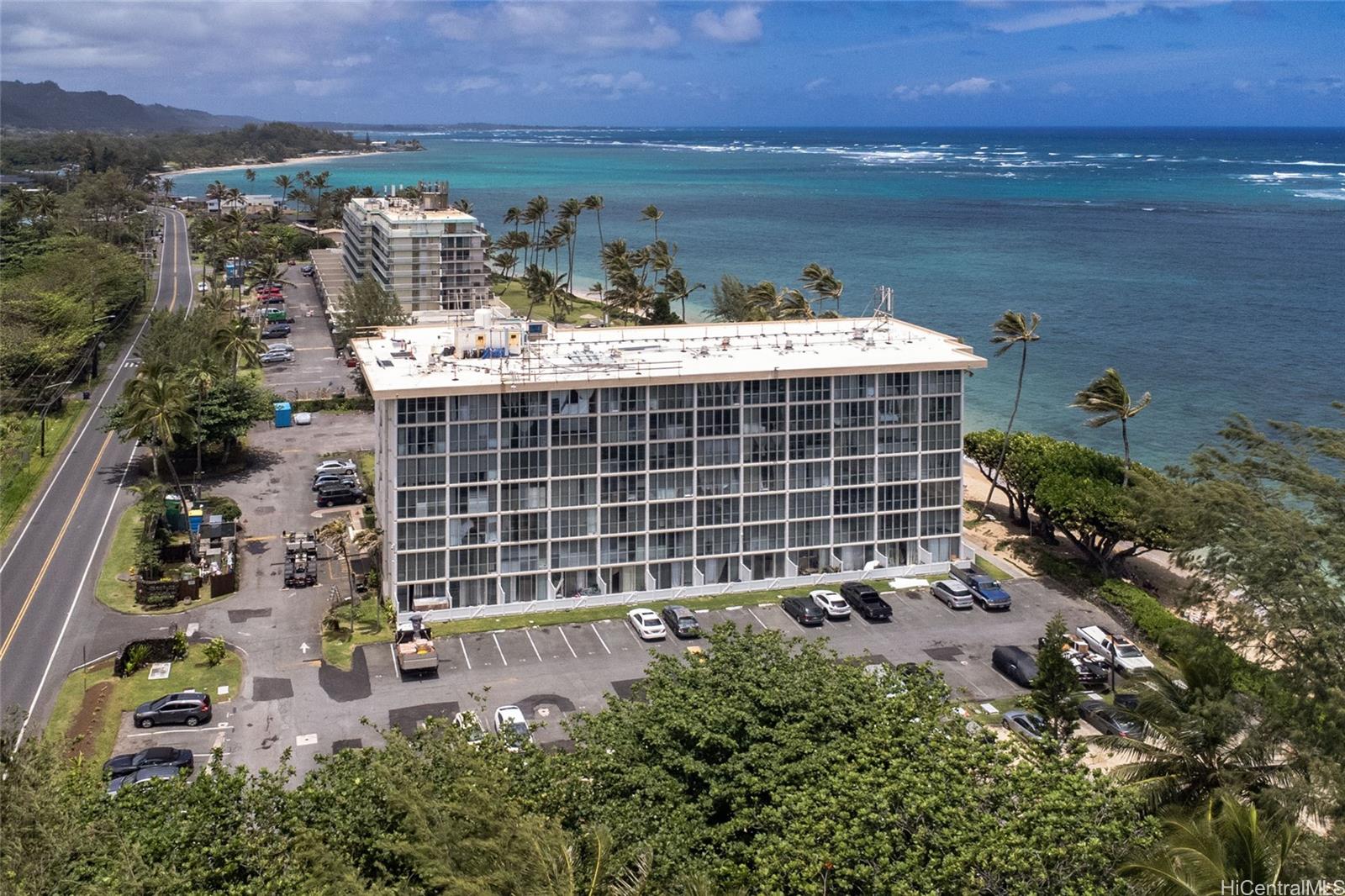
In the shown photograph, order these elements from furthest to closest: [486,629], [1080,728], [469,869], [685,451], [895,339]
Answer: [895,339]
[685,451]
[486,629]
[1080,728]
[469,869]

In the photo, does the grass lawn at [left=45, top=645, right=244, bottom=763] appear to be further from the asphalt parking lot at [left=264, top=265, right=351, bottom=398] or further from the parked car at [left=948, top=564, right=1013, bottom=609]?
the asphalt parking lot at [left=264, top=265, right=351, bottom=398]

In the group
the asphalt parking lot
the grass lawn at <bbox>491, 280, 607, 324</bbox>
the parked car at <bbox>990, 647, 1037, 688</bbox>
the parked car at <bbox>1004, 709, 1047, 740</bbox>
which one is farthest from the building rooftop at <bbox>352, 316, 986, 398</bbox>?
the grass lawn at <bbox>491, 280, 607, 324</bbox>

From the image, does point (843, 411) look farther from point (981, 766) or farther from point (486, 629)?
point (981, 766)

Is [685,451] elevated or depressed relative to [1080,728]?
elevated

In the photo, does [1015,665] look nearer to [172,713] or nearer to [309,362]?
[172,713]

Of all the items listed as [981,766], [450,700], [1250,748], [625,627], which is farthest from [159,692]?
[1250,748]

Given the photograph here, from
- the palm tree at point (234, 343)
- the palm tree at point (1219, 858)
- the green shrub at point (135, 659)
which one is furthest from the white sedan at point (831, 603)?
the palm tree at point (234, 343)

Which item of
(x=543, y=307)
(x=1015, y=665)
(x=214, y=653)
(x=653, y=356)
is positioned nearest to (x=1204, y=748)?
(x=1015, y=665)
